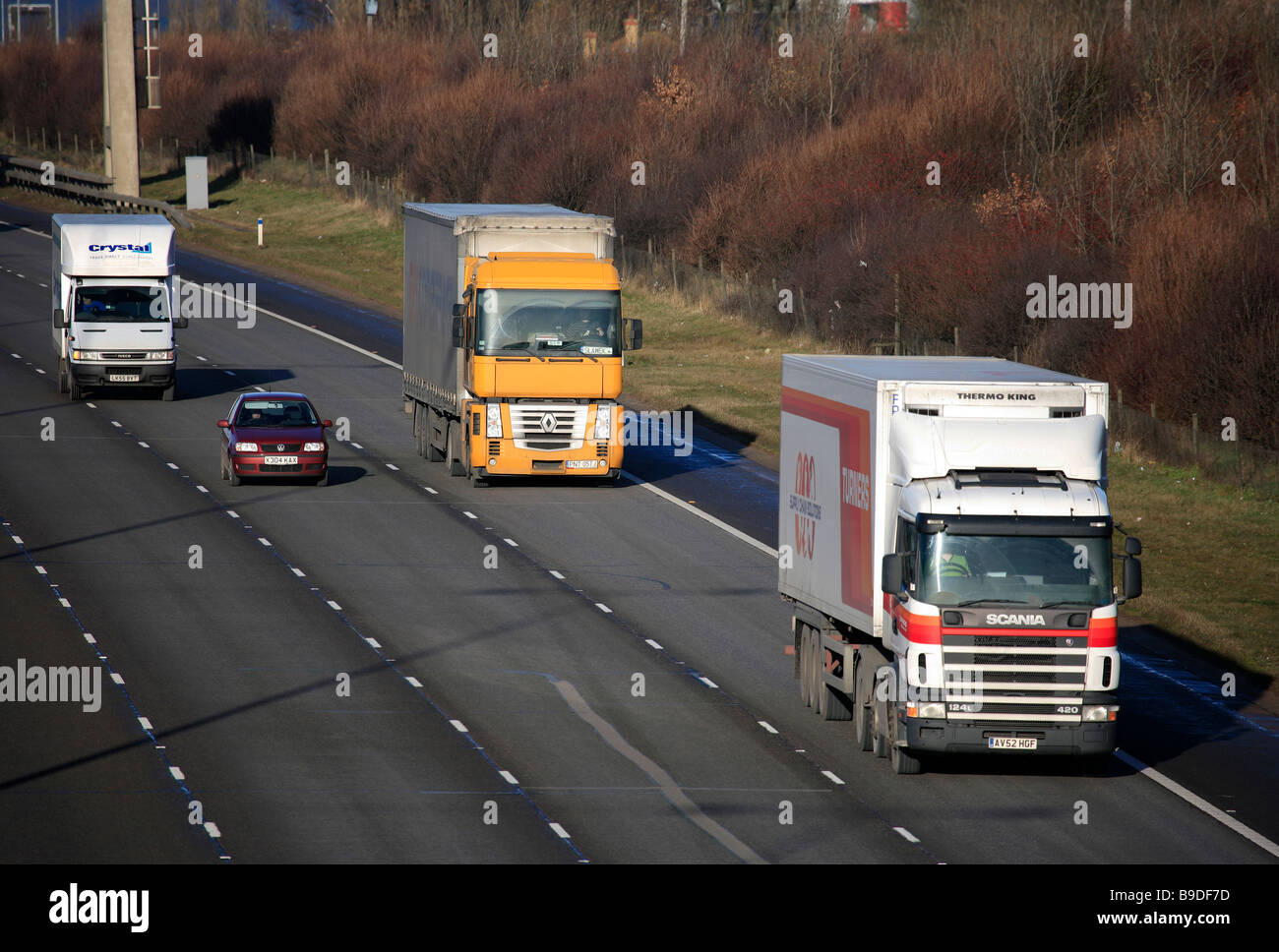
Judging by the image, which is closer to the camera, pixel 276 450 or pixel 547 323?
pixel 547 323

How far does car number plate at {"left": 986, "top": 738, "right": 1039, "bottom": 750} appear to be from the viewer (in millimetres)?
17609

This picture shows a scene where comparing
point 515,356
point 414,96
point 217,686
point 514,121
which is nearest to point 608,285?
point 515,356

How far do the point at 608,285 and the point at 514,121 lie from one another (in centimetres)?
5014

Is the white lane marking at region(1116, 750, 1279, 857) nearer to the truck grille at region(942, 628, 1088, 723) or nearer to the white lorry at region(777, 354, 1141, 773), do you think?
the white lorry at region(777, 354, 1141, 773)

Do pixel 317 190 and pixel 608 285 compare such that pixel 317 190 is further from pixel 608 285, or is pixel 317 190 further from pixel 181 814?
pixel 181 814

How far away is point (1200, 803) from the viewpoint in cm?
1803

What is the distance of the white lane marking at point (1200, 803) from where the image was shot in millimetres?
16828

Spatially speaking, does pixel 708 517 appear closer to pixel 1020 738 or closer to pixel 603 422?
pixel 603 422

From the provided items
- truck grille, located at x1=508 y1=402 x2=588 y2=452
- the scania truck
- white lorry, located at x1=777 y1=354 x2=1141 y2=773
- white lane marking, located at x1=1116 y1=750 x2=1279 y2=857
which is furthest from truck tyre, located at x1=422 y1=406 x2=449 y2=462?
white lane marking, located at x1=1116 y1=750 x2=1279 y2=857

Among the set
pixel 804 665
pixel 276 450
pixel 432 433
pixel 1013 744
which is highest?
pixel 276 450

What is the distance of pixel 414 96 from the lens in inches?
3521

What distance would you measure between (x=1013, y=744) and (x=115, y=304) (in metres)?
31.0

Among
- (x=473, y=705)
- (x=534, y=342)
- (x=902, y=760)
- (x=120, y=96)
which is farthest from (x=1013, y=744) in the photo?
(x=120, y=96)

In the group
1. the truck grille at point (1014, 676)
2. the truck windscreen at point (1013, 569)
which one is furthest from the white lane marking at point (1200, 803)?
the truck windscreen at point (1013, 569)
